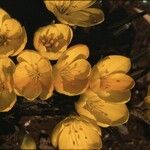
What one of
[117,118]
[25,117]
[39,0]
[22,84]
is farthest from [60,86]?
[39,0]

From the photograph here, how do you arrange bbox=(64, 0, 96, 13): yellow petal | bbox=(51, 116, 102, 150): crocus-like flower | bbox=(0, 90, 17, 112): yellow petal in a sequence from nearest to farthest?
bbox=(0, 90, 17, 112): yellow petal
bbox=(51, 116, 102, 150): crocus-like flower
bbox=(64, 0, 96, 13): yellow petal

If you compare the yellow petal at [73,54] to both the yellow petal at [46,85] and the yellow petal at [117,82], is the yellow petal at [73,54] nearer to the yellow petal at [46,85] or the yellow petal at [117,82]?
the yellow petal at [46,85]

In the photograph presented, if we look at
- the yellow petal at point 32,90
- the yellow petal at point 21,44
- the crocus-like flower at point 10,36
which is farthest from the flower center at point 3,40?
the yellow petal at point 32,90

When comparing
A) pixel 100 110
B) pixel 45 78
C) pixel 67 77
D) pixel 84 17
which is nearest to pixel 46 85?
pixel 45 78

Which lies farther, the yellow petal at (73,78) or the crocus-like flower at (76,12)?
the crocus-like flower at (76,12)

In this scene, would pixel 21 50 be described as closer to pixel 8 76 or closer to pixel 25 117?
pixel 8 76

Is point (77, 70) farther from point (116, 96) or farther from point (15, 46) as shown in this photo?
point (15, 46)

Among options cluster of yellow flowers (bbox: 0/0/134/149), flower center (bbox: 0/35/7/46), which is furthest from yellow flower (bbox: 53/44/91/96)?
flower center (bbox: 0/35/7/46)

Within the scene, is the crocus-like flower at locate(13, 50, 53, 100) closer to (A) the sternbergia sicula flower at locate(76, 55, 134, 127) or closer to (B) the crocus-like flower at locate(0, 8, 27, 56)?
(B) the crocus-like flower at locate(0, 8, 27, 56)
